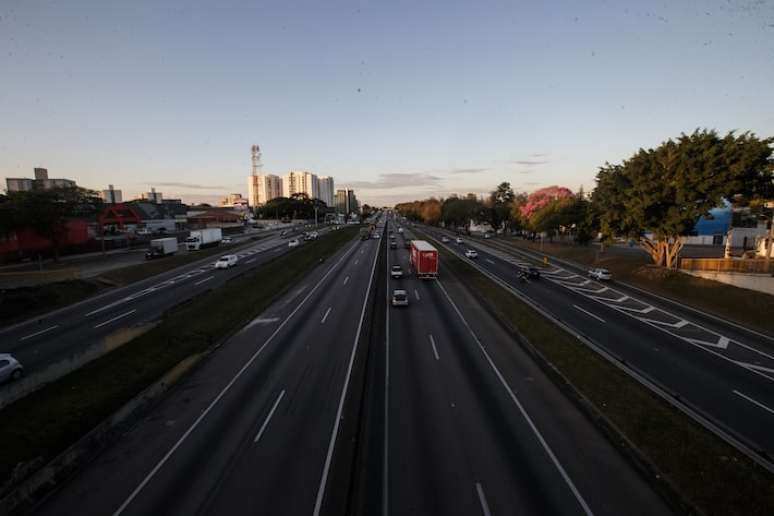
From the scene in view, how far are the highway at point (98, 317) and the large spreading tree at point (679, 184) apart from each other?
1996 inches

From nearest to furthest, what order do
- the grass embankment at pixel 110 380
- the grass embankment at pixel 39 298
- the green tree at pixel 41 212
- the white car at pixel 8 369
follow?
the grass embankment at pixel 110 380 → the white car at pixel 8 369 → the grass embankment at pixel 39 298 → the green tree at pixel 41 212

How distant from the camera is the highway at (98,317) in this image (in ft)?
74.8

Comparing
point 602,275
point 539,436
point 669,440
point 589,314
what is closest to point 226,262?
point 589,314

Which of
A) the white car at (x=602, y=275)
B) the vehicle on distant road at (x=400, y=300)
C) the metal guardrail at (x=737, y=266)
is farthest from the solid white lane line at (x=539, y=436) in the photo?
the metal guardrail at (x=737, y=266)

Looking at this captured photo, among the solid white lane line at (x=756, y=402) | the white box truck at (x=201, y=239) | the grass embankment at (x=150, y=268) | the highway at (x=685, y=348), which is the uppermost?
the white box truck at (x=201, y=239)

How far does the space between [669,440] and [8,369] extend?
30.8 meters

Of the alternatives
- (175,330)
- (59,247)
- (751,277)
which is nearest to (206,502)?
(175,330)

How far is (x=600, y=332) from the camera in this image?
25.3m

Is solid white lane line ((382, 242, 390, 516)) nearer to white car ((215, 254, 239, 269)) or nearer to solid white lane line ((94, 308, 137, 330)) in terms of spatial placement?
solid white lane line ((94, 308, 137, 330))

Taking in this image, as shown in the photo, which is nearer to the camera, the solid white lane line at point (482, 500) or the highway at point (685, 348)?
the solid white lane line at point (482, 500)

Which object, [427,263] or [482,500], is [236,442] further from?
[427,263]

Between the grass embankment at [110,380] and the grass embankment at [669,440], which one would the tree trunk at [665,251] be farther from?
Result: the grass embankment at [110,380]

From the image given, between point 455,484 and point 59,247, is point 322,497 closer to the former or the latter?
point 455,484

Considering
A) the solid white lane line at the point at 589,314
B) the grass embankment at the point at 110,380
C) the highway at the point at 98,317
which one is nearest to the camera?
the grass embankment at the point at 110,380
